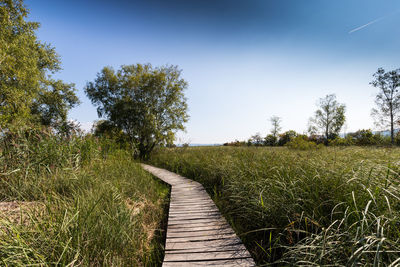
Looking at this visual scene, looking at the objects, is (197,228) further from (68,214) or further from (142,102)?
(142,102)

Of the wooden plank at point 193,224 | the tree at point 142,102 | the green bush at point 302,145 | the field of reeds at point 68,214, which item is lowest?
the wooden plank at point 193,224

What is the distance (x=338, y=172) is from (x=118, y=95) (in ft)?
52.2

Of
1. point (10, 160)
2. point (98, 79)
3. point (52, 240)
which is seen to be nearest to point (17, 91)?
point (98, 79)

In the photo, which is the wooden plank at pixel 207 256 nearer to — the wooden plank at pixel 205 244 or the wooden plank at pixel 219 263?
the wooden plank at pixel 219 263

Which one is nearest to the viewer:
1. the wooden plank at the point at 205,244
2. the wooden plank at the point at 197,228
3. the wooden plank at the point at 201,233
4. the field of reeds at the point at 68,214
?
the field of reeds at the point at 68,214

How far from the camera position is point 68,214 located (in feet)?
7.55

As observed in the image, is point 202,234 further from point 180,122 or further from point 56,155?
point 180,122

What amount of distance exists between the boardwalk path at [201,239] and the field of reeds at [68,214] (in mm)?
366

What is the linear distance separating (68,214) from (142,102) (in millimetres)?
13014

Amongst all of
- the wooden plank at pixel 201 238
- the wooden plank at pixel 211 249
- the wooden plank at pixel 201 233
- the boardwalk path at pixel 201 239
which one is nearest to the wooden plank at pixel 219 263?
the boardwalk path at pixel 201 239

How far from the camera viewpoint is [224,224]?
10.3 feet

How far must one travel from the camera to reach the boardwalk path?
7.36 feet

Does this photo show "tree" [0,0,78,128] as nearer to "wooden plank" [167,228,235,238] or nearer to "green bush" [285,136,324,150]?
"wooden plank" [167,228,235,238]

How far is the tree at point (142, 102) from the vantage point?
1419 centimetres
